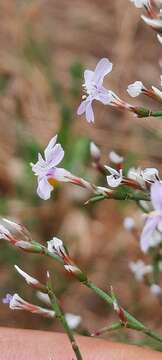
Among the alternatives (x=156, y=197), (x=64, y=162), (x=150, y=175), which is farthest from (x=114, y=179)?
(x=64, y=162)

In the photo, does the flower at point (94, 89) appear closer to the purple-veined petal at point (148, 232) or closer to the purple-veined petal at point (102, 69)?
the purple-veined petal at point (102, 69)

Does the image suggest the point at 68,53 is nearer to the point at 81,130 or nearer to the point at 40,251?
the point at 81,130

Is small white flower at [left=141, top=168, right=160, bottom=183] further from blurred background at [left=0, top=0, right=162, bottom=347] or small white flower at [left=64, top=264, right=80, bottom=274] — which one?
blurred background at [left=0, top=0, right=162, bottom=347]

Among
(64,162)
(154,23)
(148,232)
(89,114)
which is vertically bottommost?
(148,232)

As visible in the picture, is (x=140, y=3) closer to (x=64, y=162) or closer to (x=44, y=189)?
(x=44, y=189)

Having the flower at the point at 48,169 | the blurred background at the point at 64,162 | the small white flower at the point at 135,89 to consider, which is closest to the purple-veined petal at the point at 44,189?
the flower at the point at 48,169

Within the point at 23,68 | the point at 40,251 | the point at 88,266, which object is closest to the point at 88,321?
the point at 88,266
